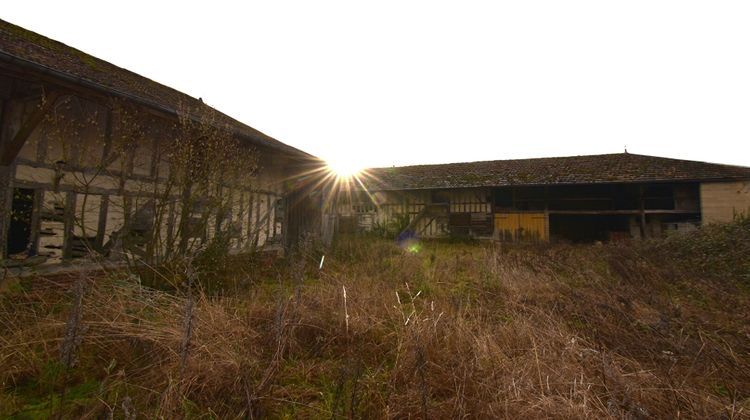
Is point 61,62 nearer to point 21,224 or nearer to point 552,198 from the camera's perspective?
point 21,224

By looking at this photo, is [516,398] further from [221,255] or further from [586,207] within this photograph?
[586,207]

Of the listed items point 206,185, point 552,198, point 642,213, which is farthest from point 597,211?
point 206,185

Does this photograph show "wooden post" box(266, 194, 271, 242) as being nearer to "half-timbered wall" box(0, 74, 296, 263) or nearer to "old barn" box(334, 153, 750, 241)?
"half-timbered wall" box(0, 74, 296, 263)

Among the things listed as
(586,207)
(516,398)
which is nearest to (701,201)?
(586,207)

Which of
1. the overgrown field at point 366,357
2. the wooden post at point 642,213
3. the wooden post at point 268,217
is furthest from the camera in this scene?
the wooden post at point 642,213

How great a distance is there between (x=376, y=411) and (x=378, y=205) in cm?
1563

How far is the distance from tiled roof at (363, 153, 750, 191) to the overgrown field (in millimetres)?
11100

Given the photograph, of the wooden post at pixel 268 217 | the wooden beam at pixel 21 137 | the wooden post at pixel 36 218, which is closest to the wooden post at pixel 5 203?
the wooden beam at pixel 21 137

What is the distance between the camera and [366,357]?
2773 mm

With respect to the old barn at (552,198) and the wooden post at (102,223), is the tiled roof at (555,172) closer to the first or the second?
the old barn at (552,198)

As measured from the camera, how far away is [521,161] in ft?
57.8

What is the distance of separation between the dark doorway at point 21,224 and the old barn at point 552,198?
983cm

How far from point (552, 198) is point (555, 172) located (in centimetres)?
123

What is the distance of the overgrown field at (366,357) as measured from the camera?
78.2 inches
